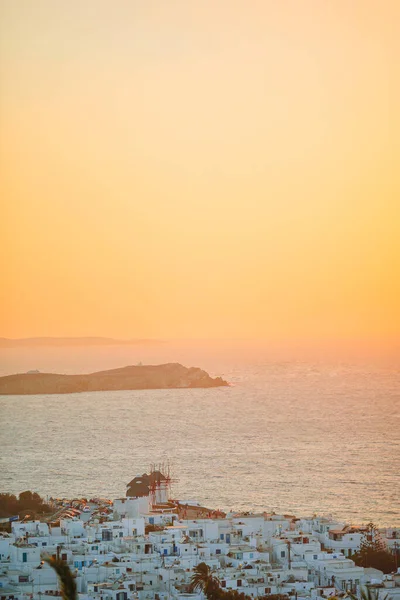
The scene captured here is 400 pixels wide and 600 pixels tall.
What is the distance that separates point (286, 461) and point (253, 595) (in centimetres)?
1771

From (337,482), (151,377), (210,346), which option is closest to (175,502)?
(337,482)

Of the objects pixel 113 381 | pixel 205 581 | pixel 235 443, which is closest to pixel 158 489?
pixel 205 581

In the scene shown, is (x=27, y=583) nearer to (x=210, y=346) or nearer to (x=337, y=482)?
(x=337, y=482)

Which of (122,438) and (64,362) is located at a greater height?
(64,362)

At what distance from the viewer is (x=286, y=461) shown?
96.5 ft

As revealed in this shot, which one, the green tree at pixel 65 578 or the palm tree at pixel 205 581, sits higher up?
the green tree at pixel 65 578

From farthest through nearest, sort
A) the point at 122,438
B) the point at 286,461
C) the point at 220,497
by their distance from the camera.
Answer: the point at 122,438 < the point at 286,461 < the point at 220,497

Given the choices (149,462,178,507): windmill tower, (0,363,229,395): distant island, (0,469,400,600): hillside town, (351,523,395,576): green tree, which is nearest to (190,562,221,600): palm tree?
(0,469,400,600): hillside town

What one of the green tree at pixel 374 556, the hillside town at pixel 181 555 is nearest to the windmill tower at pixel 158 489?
the hillside town at pixel 181 555

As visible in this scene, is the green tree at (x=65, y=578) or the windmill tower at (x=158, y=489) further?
the windmill tower at (x=158, y=489)

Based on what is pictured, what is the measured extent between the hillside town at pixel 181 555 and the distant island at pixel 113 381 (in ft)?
153

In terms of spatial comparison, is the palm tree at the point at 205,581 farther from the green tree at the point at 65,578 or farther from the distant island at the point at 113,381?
the distant island at the point at 113,381

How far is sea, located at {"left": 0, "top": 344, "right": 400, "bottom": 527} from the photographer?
22703 millimetres

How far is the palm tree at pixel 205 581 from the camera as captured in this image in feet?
36.3
